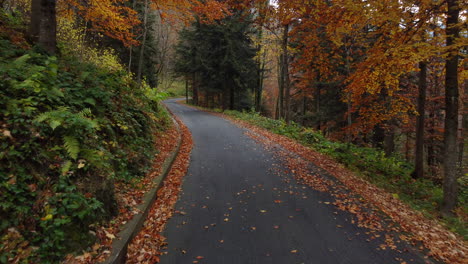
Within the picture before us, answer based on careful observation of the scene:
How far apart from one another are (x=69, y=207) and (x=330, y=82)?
56.1 ft

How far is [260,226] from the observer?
4.82 metres

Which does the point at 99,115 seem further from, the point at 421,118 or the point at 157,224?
the point at 421,118

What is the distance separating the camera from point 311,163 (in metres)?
9.38

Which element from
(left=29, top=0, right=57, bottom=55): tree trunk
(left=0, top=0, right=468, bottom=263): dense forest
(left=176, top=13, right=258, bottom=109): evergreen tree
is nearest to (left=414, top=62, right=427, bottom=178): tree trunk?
(left=0, top=0, right=468, bottom=263): dense forest

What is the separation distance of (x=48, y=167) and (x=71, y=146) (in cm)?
44

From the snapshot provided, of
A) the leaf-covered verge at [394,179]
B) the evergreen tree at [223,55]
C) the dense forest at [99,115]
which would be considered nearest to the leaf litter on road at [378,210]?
the leaf-covered verge at [394,179]

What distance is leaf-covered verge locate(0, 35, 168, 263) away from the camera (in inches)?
118

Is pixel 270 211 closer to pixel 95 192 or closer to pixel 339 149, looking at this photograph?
pixel 95 192

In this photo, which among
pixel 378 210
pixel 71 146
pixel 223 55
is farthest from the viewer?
pixel 223 55

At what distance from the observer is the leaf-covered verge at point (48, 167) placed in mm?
2994

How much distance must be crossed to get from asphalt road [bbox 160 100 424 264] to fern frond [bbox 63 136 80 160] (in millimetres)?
2018

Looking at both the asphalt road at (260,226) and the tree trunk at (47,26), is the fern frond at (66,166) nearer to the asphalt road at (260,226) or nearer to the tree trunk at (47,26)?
the asphalt road at (260,226)

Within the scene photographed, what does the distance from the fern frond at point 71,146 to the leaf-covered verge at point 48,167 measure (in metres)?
0.01

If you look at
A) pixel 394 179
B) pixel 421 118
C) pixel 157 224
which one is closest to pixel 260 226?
pixel 157 224
